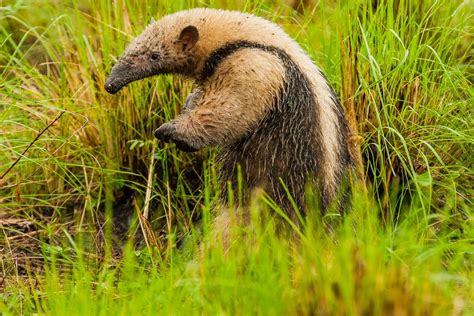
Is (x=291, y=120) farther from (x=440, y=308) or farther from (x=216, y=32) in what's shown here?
(x=440, y=308)

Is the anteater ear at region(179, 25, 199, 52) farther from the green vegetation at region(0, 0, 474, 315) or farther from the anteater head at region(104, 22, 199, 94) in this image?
the green vegetation at region(0, 0, 474, 315)

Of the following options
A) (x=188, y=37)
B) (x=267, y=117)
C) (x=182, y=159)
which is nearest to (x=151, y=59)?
(x=188, y=37)

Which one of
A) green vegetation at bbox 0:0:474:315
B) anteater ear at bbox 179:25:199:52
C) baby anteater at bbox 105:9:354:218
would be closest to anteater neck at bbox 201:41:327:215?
baby anteater at bbox 105:9:354:218

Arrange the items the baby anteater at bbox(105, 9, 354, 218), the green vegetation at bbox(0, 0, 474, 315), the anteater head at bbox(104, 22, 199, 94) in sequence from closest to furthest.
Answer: the green vegetation at bbox(0, 0, 474, 315) < the baby anteater at bbox(105, 9, 354, 218) < the anteater head at bbox(104, 22, 199, 94)

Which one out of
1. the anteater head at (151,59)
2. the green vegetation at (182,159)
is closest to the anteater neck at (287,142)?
the green vegetation at (182,159)

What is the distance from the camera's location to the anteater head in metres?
5.21

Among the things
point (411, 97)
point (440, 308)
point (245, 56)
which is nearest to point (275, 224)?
point (245, 56)

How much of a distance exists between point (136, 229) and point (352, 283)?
297 centimetres

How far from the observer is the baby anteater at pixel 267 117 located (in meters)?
4.80

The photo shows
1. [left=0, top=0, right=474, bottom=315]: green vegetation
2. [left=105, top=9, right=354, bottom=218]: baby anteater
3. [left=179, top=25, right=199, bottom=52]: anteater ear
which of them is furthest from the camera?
[left=179, top=25, right=199, bottom=52]: anteater ear

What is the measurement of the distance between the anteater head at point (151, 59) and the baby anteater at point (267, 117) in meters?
0.17

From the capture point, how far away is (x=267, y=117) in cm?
489

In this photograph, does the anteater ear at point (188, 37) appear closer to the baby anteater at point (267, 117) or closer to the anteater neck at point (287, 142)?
the baby anteater at point (267, 117)

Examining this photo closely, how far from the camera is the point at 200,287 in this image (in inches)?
147
